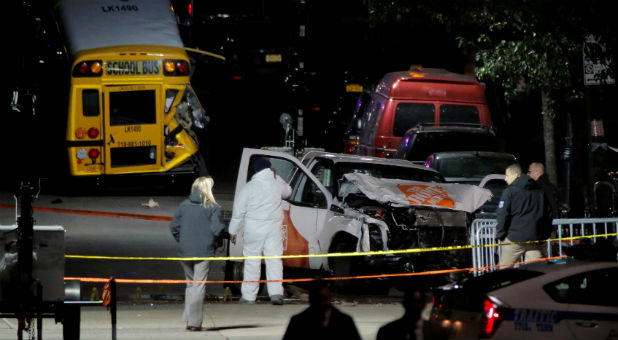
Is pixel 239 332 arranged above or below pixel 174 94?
below

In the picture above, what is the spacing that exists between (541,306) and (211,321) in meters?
4.40

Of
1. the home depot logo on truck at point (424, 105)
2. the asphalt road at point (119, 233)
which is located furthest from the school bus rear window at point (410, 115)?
the asphalt road at point (119, 233)

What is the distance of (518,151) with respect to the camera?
100ft

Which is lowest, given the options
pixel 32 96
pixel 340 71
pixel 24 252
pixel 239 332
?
pixel 239 332

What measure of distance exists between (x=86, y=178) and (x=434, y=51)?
2218cm

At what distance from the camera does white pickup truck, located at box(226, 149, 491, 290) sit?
12.8 metres

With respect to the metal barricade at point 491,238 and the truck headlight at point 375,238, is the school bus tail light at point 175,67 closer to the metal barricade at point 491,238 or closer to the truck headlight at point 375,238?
the truck headlight at point 375,238

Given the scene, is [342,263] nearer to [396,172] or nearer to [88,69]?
[396,172]

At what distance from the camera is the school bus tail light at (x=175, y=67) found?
19969 mm

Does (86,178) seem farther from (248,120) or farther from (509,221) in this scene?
(248,120)

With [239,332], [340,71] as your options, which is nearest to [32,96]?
[239,332]

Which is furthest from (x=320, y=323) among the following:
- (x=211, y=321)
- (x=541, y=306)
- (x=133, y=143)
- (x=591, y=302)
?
(x=133, y=143)

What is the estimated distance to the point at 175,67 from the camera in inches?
790

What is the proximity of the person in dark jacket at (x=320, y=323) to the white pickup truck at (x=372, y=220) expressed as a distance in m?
6.37
